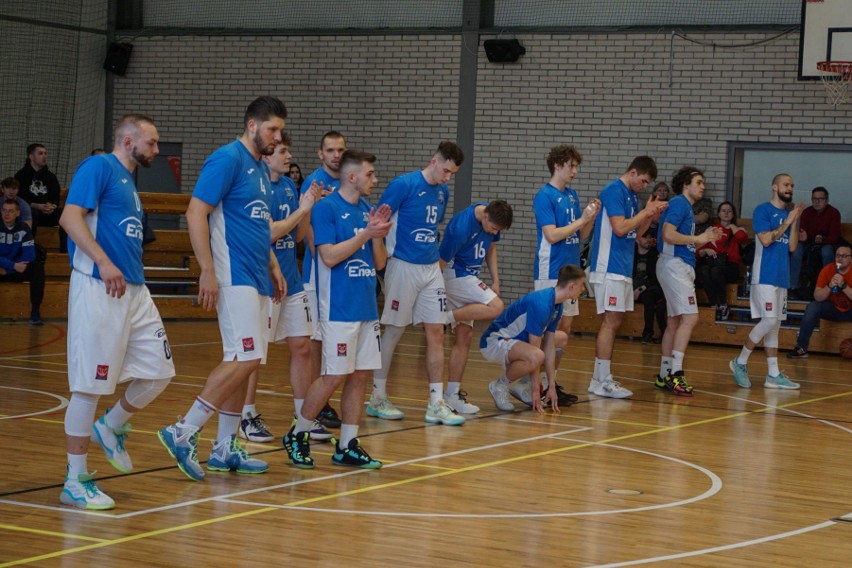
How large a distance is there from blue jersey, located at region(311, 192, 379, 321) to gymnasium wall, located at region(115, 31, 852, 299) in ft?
37.5

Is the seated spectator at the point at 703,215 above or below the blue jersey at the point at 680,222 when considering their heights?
above

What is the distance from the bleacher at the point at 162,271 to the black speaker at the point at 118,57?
4495 millimetres

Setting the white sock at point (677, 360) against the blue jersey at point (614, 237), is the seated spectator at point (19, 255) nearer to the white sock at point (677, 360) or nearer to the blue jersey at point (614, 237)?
the blue jersey at point (614, 237)

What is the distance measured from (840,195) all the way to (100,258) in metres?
13.5

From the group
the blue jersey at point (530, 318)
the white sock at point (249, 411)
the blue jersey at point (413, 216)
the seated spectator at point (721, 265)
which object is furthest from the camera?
the seated spectator at point (721, 265)

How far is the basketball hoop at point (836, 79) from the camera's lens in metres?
15.3

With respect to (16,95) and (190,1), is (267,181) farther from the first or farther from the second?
(190,1)

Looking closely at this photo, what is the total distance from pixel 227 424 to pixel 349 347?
2.68 ft

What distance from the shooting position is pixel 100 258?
5672 mm

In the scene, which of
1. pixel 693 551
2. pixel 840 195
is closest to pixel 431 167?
pixel 693 551

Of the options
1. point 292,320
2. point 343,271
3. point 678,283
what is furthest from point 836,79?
point 343,271

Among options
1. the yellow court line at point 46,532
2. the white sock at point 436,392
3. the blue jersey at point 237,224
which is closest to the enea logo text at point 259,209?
the blue jersey at point 237,224

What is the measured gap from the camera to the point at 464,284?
9.56 meters

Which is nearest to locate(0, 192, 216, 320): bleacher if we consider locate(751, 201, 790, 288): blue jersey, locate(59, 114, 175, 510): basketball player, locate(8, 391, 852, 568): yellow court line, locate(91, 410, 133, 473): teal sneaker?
locate(751, 201, 790, 288): blue jersey
